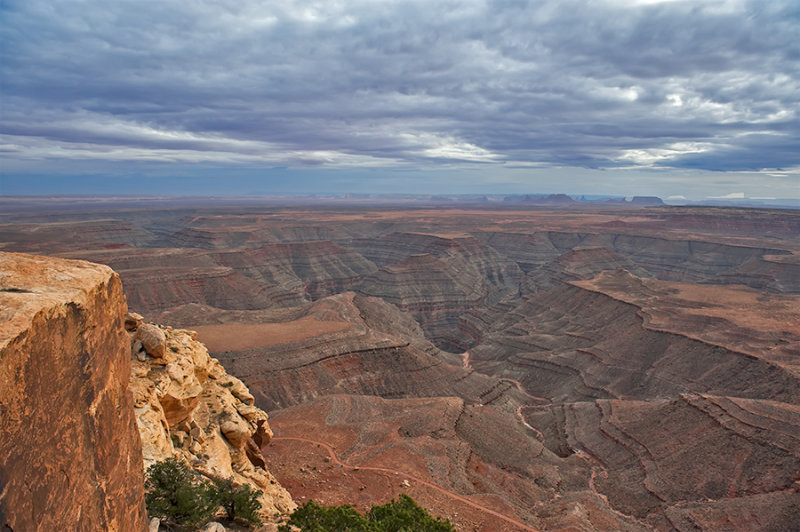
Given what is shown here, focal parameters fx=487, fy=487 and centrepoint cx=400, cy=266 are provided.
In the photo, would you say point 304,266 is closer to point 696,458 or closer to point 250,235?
point 250,235

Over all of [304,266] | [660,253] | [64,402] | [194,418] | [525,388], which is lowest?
[525,388]

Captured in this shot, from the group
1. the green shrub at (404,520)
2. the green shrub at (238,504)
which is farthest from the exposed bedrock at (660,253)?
the green shrub at (238,504)

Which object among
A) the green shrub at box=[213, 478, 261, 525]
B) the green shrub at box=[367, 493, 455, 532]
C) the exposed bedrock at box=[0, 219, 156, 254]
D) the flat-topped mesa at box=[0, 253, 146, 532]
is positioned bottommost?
the exposed bedrock at box=[0, 219, 156, 254]

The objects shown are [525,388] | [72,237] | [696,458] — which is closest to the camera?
[696,458]

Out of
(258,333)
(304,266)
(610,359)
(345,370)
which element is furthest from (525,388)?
(304,266)

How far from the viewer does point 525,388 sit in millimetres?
62625

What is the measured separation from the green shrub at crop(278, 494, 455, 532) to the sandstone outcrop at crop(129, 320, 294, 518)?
1.42 m

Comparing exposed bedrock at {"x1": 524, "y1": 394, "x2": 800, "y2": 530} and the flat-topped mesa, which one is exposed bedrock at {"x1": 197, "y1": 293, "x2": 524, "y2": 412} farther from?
the flat-topped mesa

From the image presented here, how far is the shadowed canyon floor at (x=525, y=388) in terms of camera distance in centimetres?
3050

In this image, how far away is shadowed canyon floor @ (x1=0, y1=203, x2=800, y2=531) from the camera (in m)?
30.5

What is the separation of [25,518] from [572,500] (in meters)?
32.9

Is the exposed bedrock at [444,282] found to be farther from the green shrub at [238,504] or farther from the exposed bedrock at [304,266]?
the green shrub at [238,504]

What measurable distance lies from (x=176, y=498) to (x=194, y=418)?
7.66m

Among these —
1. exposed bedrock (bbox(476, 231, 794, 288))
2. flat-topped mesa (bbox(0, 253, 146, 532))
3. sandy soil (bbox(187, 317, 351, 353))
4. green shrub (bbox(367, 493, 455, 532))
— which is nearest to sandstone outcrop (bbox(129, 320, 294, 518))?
green shrub (bbox(367, 493, 455, 532))
